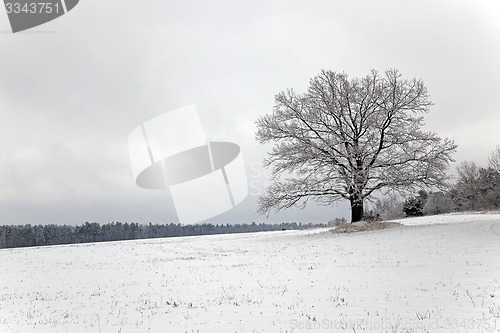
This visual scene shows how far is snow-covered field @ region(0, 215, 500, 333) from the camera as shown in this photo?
8.16 m

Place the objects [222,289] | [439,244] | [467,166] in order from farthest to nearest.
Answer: [467,166], [439,244], [222,289]

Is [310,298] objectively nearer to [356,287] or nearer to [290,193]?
[356,287]

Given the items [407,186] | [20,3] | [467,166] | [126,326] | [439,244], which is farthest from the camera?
[467,166]

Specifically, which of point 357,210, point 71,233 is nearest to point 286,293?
point 357,210

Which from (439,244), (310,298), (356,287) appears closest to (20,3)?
(310,298)

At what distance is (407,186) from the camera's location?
2666 centimetres

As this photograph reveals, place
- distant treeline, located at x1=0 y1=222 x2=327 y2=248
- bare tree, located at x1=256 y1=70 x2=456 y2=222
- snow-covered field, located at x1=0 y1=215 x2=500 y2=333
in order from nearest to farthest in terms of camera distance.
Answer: snow-covered field, located at x1=0 y1=215 x2=500 y2=333
bare tree, located at x1=256 y1=70 x2=456 y2=222
distant treeline, located at x1=0 y1=222 x2=327 y2=248

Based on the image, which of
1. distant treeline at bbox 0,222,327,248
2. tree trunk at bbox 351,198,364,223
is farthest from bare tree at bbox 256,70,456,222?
distant treeline at bbox 0,222,327,248

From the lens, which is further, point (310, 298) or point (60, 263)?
point (60, 263)

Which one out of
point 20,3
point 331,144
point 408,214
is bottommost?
point 408,214

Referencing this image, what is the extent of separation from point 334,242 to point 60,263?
1691 cm

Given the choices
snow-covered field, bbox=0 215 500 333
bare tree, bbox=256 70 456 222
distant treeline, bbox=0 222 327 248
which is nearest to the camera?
snow-covered field, bbox=0 215 500 333

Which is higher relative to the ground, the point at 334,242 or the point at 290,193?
the point at 290,193

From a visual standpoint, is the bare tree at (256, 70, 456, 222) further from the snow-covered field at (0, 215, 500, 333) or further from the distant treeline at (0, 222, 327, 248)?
the distant treeline at (0, 222, 327, 248)
